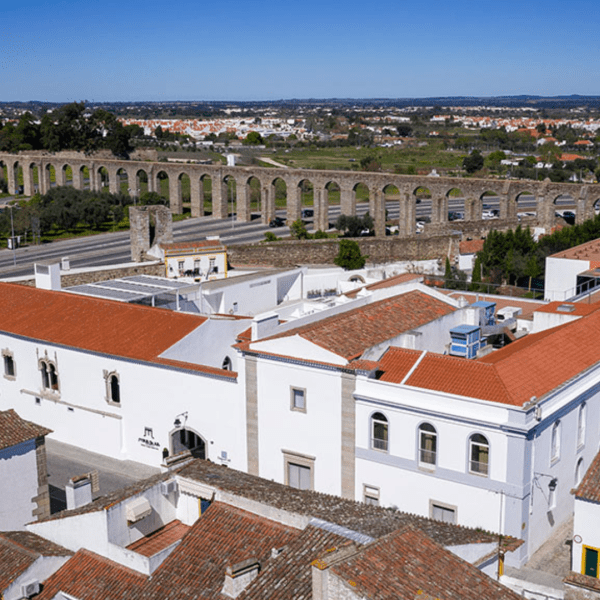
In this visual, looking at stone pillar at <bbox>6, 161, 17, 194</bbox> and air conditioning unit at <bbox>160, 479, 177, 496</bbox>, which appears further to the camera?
stone pillar at <bbox>6, 161, 17, 194</bbox>

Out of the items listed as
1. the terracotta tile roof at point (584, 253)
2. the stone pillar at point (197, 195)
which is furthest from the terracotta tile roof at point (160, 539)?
the stone pillar at point (197, 195)

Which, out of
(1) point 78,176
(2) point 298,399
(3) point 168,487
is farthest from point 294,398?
(1) point 78,176

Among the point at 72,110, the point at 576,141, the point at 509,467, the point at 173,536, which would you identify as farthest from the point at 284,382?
the point at 576,141

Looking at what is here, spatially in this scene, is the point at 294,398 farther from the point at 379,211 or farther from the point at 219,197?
the point at 219,197

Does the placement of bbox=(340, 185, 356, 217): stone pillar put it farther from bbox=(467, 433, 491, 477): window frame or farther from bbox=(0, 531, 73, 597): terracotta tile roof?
bbox=(0, 531, 73, 597): terracotta tile roof

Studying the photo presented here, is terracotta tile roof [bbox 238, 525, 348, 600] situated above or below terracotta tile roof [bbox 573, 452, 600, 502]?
above

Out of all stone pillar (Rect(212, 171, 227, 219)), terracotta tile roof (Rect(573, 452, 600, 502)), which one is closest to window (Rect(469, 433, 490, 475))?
terracotta tile roof (Rect(573, 452, 600, 502))
